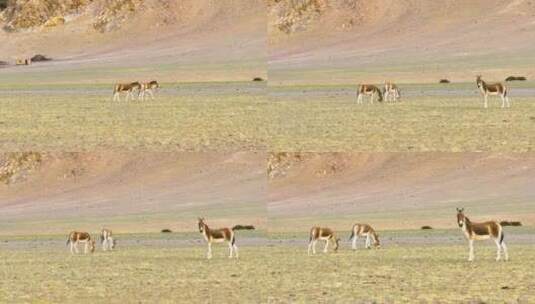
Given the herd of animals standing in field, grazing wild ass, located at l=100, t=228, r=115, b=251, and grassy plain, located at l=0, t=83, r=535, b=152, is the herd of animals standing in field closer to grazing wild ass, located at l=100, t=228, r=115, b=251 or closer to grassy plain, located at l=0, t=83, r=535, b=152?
grassy plain, located at l=0, t=83, r=535, b=152

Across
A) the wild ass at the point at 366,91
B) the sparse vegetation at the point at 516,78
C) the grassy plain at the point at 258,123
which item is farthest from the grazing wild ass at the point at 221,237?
the sparse vegetation at the point at 516,78

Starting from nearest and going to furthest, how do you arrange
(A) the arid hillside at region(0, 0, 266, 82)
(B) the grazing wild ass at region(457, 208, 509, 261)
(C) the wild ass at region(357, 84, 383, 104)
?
1. (B) the grazing wild ass at region(457, 208, 509, 261)
2. (C) the wild ass at region(357, 84, 383, 104)
3. (A) the arid hillside at region(0, 0, 266, 82)

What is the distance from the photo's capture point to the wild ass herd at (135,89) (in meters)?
61.8

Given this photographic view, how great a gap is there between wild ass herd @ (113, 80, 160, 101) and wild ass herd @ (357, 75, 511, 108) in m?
8.23

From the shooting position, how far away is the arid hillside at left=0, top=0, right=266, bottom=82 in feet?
270

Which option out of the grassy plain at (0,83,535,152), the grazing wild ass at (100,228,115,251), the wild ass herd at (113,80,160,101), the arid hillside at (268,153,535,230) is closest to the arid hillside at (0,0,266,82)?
the arid hillside at (268,153,535,230)

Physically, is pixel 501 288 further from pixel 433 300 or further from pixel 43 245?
pixel 43 245

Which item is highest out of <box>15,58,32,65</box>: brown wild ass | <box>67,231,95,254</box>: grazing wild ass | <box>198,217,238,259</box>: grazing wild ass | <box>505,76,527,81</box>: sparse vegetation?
<box>15,58,32,65</box>: brown wild ass

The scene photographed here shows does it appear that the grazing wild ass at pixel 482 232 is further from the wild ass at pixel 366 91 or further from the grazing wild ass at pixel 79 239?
the wild ass at pixel 366 91

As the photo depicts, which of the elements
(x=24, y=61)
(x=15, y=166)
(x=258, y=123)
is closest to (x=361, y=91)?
(x=258, y=123)

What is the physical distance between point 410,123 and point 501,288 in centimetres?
2492

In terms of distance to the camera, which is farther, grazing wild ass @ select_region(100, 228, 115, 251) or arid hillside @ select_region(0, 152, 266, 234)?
arid hillside @ select_region(0, 152, 266, 234)

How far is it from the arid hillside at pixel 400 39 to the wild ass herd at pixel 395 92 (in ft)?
8.52

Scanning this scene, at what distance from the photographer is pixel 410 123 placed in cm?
5609
